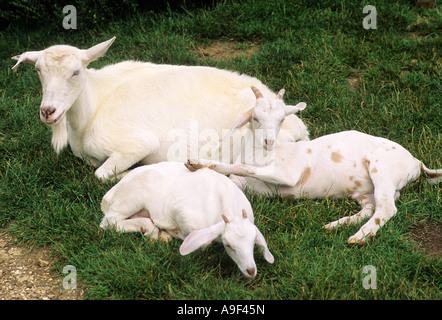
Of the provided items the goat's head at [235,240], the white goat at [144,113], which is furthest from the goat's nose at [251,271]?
the white goat at [144,113]

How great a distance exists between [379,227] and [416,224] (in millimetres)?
383

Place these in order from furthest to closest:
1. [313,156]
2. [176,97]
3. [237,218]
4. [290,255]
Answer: [176,97]
[313,156]
[290,255]
[237,218]

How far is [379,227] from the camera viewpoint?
14.3ft

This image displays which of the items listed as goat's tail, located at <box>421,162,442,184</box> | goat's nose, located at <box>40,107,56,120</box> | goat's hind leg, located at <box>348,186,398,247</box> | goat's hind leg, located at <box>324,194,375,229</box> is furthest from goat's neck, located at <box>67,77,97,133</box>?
goat's tail, located at <box>421,162,442,184</box>

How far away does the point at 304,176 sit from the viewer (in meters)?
4.81

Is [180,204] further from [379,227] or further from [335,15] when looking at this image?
[335,15]

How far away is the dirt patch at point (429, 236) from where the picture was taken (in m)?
4.29

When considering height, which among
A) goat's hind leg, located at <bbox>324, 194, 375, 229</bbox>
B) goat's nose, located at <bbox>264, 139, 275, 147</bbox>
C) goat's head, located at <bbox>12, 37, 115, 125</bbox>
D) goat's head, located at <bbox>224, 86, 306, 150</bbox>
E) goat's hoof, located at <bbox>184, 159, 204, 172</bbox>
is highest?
goat's head, located at <bbox>12, 37, 115, 125</bbox>

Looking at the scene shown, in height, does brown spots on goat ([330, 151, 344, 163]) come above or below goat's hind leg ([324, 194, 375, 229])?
above

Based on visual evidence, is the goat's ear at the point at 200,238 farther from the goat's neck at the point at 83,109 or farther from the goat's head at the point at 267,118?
the goat's neck at the point at 83,109

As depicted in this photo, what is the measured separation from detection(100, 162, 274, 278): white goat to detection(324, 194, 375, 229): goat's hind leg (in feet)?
2.18

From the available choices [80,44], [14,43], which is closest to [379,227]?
[80,44]

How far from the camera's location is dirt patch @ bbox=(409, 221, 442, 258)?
4.29m

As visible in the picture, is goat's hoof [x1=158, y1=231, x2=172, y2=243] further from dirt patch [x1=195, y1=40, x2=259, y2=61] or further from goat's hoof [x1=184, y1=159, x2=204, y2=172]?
dirt patch [x1=195, y1=40, x2=259, y2=61]
